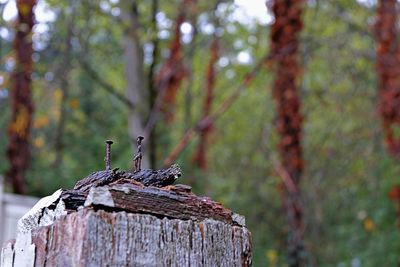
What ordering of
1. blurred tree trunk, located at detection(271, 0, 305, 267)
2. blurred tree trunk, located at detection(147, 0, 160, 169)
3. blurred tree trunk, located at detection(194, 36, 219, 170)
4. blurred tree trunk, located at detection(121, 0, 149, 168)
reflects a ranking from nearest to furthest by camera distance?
1. blurred tree trunk, located at detection(147, 0, 160, 169)
2. blurred tree trunk, located at detection(271, 0, 305, 267)
3. blurred tree trunk, located at detection(121, 0, 149, 168)
4. blurred tree trunk, located at detection(194, 36, 219, 170)

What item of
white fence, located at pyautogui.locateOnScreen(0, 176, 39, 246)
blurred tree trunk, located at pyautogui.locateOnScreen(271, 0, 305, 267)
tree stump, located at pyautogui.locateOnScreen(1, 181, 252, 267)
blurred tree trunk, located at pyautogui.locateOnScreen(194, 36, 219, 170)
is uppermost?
blurred tree trunk, located at pyautogui.locateOnScreen(194, 36, 219, 170)

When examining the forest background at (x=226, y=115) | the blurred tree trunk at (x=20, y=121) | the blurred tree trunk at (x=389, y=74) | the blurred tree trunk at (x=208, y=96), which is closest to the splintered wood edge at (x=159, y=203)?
the forest background at (x=226, y=115)

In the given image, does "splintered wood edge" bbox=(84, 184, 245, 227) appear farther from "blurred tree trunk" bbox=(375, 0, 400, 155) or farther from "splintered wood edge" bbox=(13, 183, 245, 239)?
"blurred tree trunk" bbox=(375, 0, 400, 155)

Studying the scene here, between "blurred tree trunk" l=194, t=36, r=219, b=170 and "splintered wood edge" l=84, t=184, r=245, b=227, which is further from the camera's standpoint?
"blurred tree trunk" l=194, t=36, r=219, b=170

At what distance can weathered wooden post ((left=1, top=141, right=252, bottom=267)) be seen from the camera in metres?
0.96

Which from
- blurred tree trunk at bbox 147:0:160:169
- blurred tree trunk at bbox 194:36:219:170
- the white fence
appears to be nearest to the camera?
the white fence

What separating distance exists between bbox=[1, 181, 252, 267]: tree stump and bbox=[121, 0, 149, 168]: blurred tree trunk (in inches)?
213

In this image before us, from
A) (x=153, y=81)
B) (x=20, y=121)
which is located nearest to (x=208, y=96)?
(x=20, y=121)

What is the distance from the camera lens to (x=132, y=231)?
983mm

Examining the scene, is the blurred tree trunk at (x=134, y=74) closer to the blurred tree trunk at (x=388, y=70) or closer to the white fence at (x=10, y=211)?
the white fence at (x=10, y=211)

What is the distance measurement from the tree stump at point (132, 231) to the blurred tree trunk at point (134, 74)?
5404 mm

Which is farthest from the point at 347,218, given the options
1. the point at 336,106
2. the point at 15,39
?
the point at 15,39

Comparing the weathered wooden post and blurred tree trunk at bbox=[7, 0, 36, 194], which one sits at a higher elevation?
blurred tree trunk at bbox=[7, 0, 36, 194]

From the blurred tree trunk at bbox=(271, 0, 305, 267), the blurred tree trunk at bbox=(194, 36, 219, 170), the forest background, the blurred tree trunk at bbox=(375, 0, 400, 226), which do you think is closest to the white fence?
the forest background
